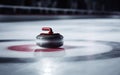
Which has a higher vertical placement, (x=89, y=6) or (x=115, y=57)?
(x=115, y=57)

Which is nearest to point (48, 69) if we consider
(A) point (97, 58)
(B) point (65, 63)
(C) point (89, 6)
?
(B) point (65, 63)

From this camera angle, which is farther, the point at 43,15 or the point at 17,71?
the point at 43,15

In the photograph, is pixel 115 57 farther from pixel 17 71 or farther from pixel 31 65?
pixel 17 71

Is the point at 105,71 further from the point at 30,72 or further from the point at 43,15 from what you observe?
the point at 43,15

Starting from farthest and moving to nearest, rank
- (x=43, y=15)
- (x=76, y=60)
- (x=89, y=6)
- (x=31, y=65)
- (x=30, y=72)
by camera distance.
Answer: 1. (x=89, y=6)
2. (x=43, y=15)
3. (x=76, y=60)
4. (x=31, y=65)
5. (x=30, y=72)

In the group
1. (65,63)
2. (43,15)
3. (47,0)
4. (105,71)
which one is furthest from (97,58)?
(47,0)

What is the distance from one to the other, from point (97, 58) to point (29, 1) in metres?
22.3

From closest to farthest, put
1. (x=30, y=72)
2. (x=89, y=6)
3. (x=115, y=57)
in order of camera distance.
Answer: (x=30, y=72) < (x=115, y=57) < (x=89, y=6)

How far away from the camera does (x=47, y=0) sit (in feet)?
105

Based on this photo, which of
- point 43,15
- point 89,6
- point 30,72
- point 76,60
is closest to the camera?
point 30,72

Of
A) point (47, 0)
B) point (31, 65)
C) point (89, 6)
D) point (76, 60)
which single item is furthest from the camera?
point (89, 6)

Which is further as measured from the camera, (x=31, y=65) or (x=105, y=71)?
(x=31, y=65)

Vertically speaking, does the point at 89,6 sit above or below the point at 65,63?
below

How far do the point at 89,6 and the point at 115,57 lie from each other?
38.6m
